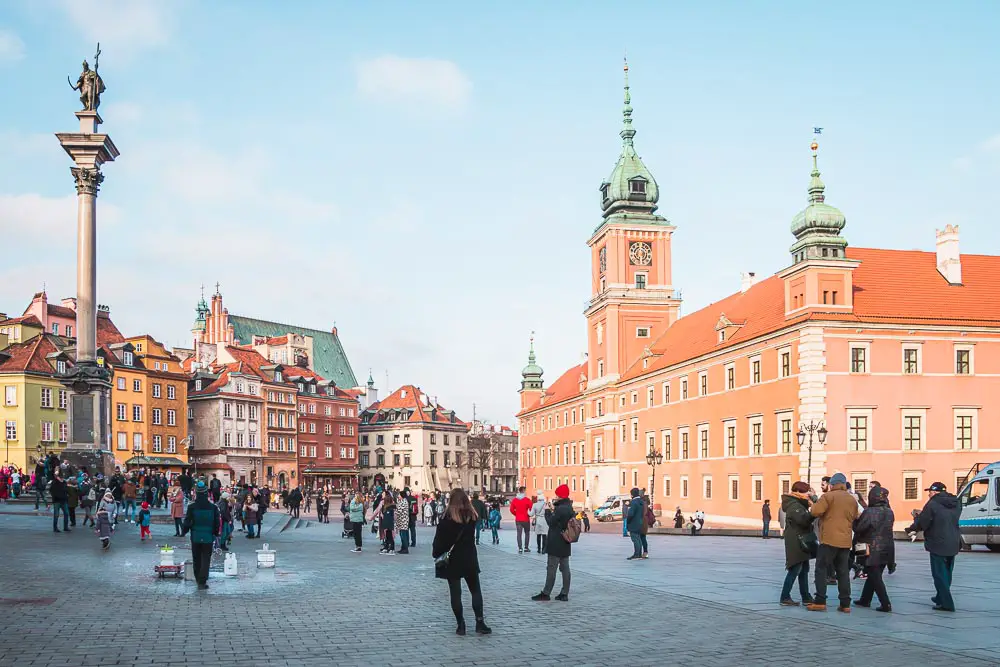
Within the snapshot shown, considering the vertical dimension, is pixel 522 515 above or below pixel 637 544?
above

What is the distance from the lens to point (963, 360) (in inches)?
1950

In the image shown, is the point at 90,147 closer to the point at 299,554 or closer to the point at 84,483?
the point at 84,483

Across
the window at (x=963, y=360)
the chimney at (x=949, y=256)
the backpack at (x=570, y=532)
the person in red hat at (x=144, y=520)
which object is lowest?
the person in red hat at (x=144, y=520)

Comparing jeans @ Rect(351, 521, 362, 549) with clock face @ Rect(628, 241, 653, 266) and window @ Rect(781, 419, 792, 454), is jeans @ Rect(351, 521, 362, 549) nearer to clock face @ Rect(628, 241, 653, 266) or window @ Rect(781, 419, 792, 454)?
window @ Rect(781, 419, 792, 454)

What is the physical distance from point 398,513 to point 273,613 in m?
13.3

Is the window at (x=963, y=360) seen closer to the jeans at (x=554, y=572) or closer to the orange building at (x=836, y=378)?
the orange building at (x=836, y=378)

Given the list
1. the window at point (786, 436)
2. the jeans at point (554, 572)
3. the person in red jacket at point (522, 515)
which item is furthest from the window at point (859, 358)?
the jeans at point (554, 572)

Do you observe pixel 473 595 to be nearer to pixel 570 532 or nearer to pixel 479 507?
pixel 570 532

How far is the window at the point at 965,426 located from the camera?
49.0m

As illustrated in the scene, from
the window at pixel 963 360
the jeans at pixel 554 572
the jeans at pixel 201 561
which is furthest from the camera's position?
the window at pixel 963 360

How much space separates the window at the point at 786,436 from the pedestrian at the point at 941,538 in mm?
36702

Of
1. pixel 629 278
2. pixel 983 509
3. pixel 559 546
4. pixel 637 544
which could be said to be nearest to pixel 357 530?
pixel 637 544

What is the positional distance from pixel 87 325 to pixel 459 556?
28460mm

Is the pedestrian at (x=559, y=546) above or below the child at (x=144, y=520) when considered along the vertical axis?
above
